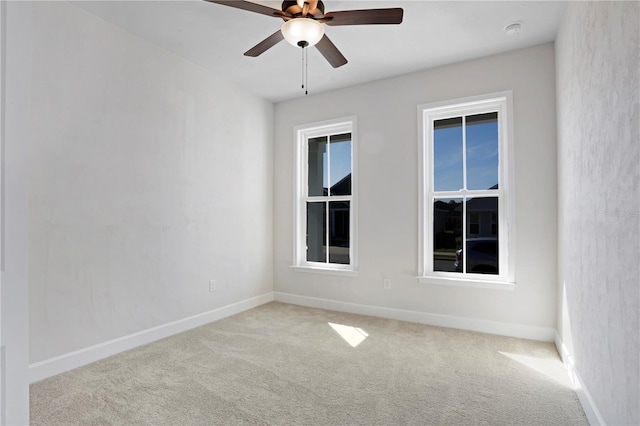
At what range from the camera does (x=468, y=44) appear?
10.6 ft

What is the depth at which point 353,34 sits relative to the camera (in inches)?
122

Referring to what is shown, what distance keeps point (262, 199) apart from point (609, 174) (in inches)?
145

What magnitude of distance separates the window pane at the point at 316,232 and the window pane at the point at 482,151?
1.83m

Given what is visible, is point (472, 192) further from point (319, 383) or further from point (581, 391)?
point (319, 383)

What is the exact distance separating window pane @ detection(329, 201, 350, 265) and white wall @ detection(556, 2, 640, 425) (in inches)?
91.8

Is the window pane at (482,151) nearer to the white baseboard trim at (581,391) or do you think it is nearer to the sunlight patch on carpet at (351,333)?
the white baseboard trim at (581,391)

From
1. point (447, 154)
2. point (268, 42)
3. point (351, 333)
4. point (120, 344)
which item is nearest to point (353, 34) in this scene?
point (268, 42)

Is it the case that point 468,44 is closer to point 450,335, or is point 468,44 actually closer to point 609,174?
point 609,174

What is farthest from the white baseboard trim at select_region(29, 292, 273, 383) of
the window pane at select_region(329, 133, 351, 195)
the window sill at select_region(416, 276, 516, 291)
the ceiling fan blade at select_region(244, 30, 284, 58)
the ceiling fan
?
the ceiling fan

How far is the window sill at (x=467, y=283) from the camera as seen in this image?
3.38 meters

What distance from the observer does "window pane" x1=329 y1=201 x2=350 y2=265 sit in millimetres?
4406

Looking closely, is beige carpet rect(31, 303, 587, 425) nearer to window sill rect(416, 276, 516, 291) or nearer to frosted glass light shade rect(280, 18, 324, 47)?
window sill rect(416, 276, 516, 291)

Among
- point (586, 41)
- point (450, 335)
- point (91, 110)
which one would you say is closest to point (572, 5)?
point (586, 41)

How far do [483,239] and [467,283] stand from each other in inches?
19.2
